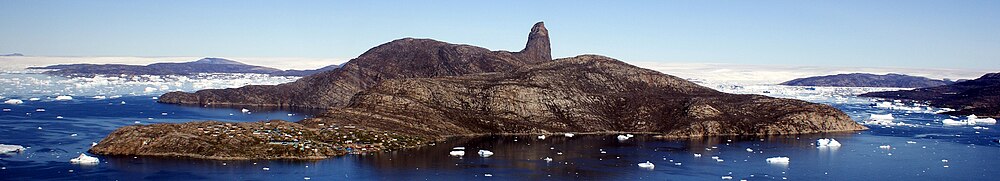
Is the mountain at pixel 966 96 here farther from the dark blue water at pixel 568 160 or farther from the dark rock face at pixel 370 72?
the dark rock face at pixel 370 72

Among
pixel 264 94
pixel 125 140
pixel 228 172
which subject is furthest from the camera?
pixel 264 94

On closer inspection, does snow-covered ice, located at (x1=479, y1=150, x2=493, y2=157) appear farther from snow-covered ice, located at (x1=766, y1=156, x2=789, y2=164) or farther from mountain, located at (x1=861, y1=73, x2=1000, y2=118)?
mountain, located at (x1=861, y1=73, x2=1000, y2=118)

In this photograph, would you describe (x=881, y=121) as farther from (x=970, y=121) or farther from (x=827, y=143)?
(x=827, y=143)

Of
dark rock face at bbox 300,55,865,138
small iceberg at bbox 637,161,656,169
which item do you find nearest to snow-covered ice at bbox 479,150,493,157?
small iceberg at bbox 637,161,656,169

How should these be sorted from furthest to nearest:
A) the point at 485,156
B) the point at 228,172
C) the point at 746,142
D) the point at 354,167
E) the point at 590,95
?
1. the point at 590,95
2. the point at 746,142
3. the point at 485,156
4. the point at 354,167
5. the point at 228,172

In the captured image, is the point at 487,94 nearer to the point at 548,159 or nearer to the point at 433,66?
the point at 548,159

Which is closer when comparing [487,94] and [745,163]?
[745,163]

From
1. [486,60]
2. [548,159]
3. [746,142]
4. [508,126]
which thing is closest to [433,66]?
[486,60]
